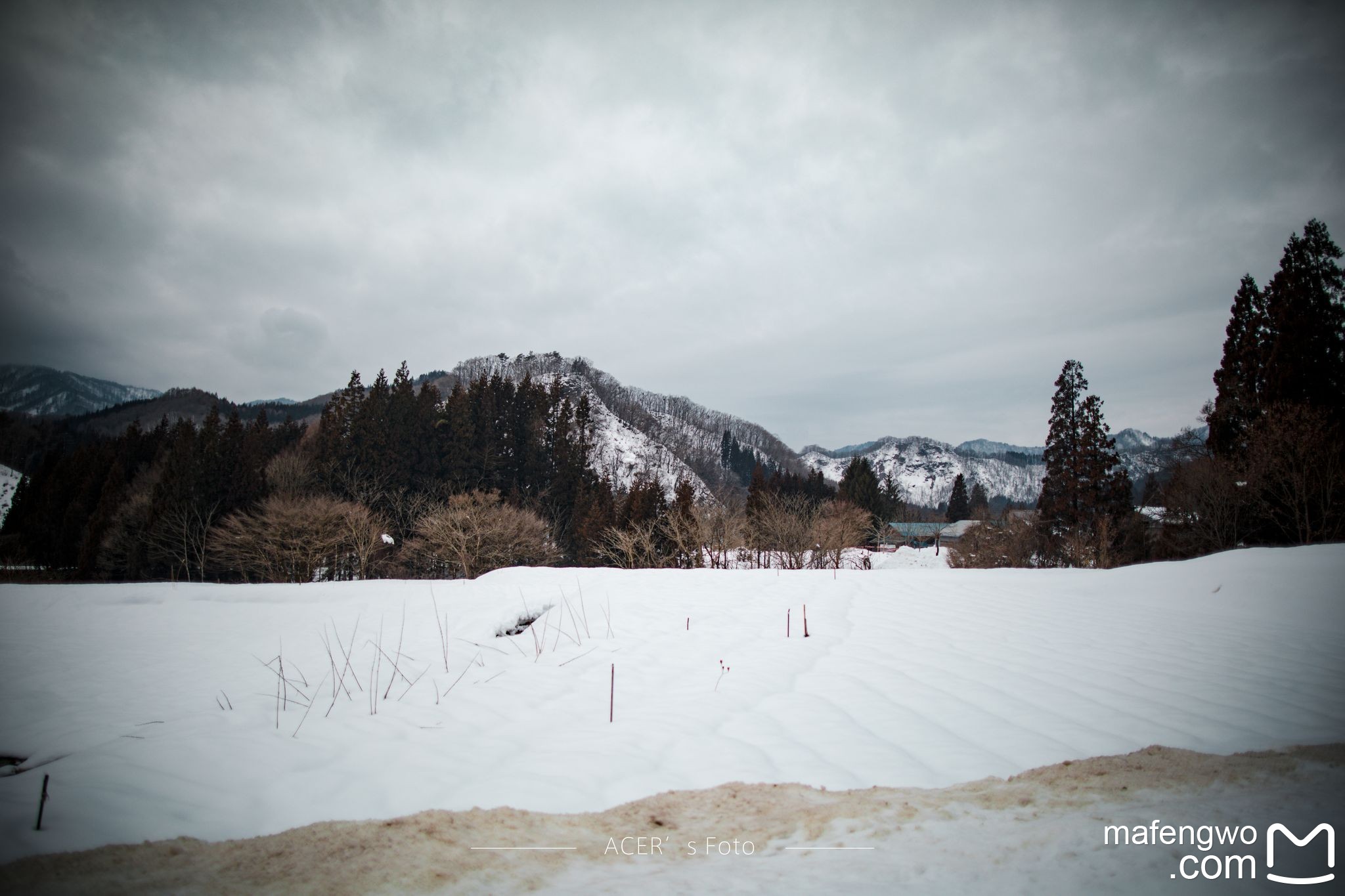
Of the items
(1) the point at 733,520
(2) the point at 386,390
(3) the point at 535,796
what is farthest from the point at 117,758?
(2) the point at 386,390

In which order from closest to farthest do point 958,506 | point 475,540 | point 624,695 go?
1. point 624,695
2. point 475,540
3. point 958,506

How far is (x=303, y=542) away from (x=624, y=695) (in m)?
27.0

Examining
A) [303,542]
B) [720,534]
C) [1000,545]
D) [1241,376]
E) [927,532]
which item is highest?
[1241,376]

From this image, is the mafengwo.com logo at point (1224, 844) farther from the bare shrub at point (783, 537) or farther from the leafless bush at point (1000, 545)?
the leafless bush at point (1000, 545)

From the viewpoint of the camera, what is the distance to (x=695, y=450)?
13100 centimetres

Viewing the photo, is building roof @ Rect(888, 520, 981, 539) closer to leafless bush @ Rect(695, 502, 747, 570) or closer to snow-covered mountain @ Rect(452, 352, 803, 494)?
snow-covered mountain @ Rect(452, 352, 803, 494)

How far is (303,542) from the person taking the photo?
25.4 m

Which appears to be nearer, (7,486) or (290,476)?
(290,476)

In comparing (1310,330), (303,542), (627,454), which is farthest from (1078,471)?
(627,454)

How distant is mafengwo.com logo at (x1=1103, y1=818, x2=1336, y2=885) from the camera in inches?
78.9

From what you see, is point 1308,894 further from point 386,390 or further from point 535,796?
point 386,390

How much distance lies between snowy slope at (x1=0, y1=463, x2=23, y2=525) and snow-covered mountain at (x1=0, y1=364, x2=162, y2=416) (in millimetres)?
7817

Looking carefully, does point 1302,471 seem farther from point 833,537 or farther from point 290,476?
point 290,476

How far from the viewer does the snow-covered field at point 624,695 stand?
3.29 meters
